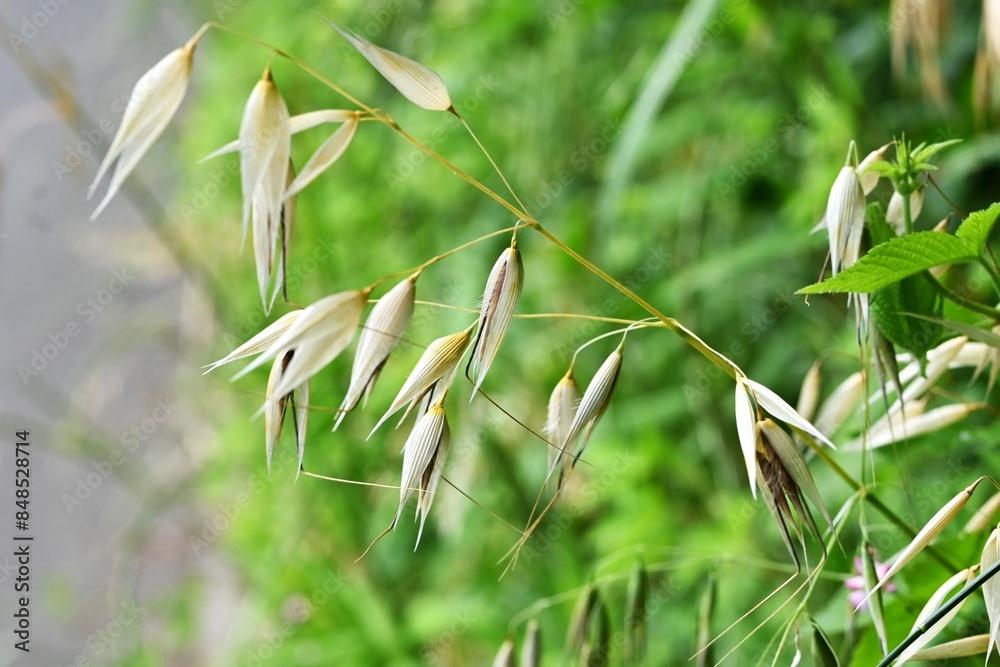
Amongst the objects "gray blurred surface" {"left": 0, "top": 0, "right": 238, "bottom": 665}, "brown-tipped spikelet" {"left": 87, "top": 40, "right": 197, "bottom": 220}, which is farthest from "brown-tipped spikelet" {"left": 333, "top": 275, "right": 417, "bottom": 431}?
"gray blurred surface" {"left": 0, "top": 0, "right": 238, "bottom": 665}

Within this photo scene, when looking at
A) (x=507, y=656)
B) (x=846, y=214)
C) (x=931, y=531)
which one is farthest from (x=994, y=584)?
(x=507, y=656)

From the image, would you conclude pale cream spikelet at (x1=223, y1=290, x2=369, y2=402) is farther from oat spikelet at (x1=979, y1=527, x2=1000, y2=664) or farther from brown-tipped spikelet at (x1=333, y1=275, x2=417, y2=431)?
oat spikelet at (x1=979, y1=527, x2=1000, y2=664)

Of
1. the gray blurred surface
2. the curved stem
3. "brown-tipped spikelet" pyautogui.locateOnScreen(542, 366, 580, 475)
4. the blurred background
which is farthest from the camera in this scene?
the gray blurred surface

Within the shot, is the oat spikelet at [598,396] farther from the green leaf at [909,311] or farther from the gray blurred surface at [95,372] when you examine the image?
the gray blurred surface at [95,372]

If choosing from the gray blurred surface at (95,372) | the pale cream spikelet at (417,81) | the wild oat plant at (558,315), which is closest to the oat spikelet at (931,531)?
the wild oat plant at (558,315)

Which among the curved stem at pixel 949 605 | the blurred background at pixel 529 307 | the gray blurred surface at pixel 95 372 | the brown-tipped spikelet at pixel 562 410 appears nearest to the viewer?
the curved stem at pixel 949 605

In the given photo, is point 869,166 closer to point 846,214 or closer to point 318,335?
point 846,214
